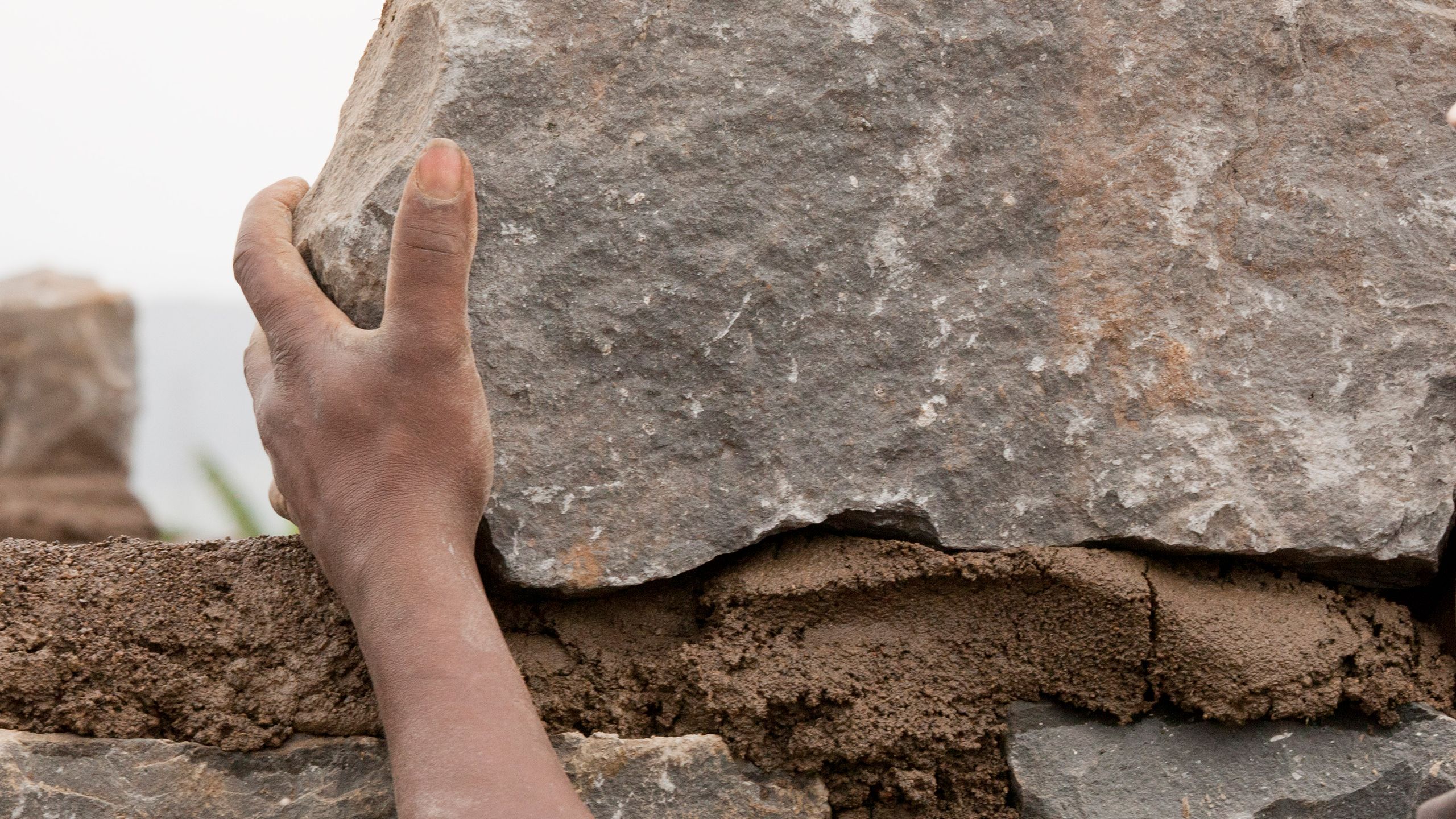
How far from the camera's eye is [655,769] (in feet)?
3.93

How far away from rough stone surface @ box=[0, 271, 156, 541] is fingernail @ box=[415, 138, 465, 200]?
5841 mm

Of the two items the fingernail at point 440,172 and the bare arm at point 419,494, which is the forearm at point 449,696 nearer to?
the bare arm at point 419,494

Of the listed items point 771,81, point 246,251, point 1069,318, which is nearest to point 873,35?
point 771,81

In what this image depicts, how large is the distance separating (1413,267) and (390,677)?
1.21 m

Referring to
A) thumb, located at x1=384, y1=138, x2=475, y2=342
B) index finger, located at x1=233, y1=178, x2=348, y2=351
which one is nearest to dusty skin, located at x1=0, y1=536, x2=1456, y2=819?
index finger, located at x1=233, y1=178, x2=348, y2=351

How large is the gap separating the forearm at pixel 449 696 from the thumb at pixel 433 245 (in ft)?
0.72

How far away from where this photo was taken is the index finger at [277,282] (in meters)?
1.15

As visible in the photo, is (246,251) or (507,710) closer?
(507,710)

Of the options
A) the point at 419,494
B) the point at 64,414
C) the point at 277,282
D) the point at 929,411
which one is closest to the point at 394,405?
the point at 419,494

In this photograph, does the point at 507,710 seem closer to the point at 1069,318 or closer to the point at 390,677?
the point at 390,677

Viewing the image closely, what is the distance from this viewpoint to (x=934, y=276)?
1.24 m

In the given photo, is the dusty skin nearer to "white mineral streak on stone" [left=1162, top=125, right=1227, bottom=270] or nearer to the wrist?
the wrist

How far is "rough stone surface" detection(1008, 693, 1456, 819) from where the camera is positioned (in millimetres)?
1229

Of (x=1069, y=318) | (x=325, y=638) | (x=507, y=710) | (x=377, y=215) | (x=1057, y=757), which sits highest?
(x=377, y=215)
